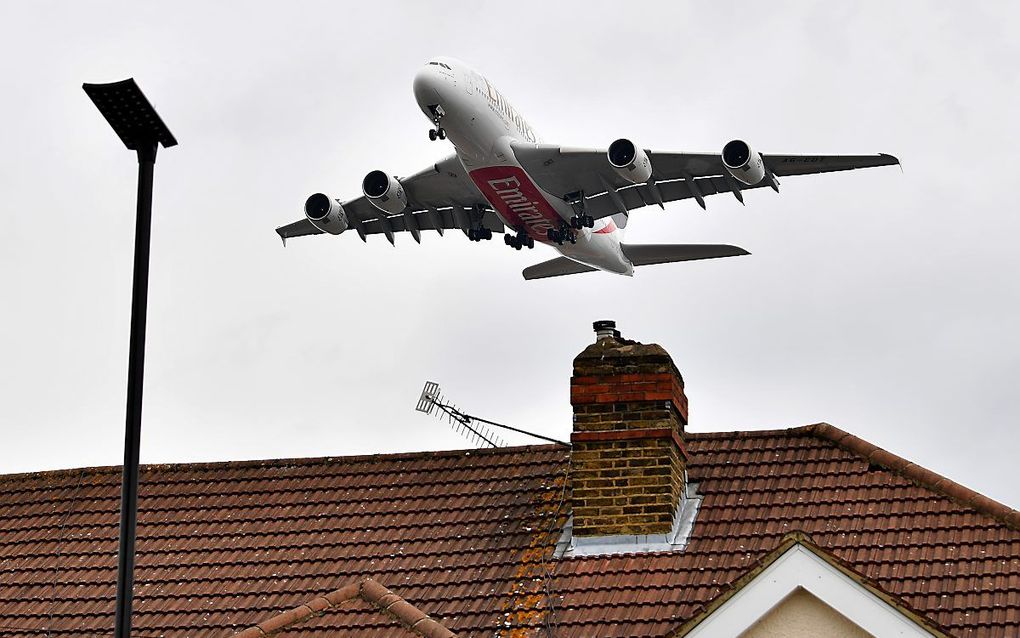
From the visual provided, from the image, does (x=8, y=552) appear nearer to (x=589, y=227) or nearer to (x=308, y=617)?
(x=308, y=617)

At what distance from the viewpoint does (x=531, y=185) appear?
3175 centimetres

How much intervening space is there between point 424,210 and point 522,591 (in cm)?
2326

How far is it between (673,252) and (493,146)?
7981mm

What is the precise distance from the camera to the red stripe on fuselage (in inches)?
1227

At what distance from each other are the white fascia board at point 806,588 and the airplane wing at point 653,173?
2035 cm

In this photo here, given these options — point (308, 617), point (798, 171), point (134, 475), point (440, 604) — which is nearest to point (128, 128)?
point (134, 475)

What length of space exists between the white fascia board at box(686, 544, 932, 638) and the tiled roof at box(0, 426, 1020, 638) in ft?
0.74

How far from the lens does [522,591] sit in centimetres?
1282

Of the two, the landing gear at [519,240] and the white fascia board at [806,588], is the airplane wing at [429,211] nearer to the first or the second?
the landing gear at [519,240]

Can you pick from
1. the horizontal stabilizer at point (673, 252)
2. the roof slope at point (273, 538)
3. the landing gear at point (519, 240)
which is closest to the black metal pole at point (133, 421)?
the roof slope at point (273, 538)

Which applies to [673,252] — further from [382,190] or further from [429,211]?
[382,190]

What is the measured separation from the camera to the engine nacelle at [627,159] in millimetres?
30219

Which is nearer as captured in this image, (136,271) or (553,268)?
(136,271)

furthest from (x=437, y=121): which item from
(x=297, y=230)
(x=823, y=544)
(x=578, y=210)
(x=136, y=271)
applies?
(x=136, y=271)
